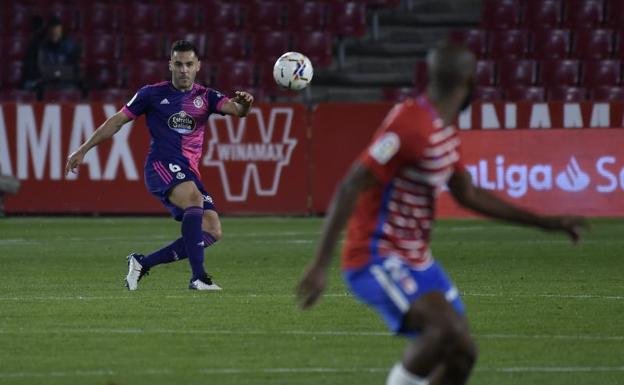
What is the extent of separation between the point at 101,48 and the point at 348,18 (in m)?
4.28

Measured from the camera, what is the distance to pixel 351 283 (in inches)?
251

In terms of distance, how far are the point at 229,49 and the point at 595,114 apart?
24.7 ft

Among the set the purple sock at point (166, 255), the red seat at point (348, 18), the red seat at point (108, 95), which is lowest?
the red seat at point (108, 95)

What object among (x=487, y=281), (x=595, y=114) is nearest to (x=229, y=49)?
(x=595, y=114)

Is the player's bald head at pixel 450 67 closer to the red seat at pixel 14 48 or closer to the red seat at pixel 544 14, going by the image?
the red seat at pixel 544 14

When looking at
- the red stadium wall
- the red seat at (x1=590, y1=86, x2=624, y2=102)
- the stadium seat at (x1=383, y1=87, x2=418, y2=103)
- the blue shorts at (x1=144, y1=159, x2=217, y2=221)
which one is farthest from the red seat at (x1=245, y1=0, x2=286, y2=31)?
the blue shorts at (x1=144, y1=159, x2=217, y2=221)

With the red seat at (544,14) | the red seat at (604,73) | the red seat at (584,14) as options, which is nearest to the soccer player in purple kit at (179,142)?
the red seat at (604,73)

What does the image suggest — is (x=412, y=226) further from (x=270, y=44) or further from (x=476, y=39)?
(x=270, y=44)

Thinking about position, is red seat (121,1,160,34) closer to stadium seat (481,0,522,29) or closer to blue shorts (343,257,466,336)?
stadium seat (481,0,522,29)

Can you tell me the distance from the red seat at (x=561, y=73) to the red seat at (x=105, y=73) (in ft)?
23.2

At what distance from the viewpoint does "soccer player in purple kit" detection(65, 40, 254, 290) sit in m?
12.5

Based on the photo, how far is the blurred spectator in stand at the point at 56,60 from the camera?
23.9 meters

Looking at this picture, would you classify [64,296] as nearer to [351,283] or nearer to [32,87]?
[351,283]

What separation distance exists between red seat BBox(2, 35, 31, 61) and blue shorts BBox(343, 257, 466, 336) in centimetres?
2042
